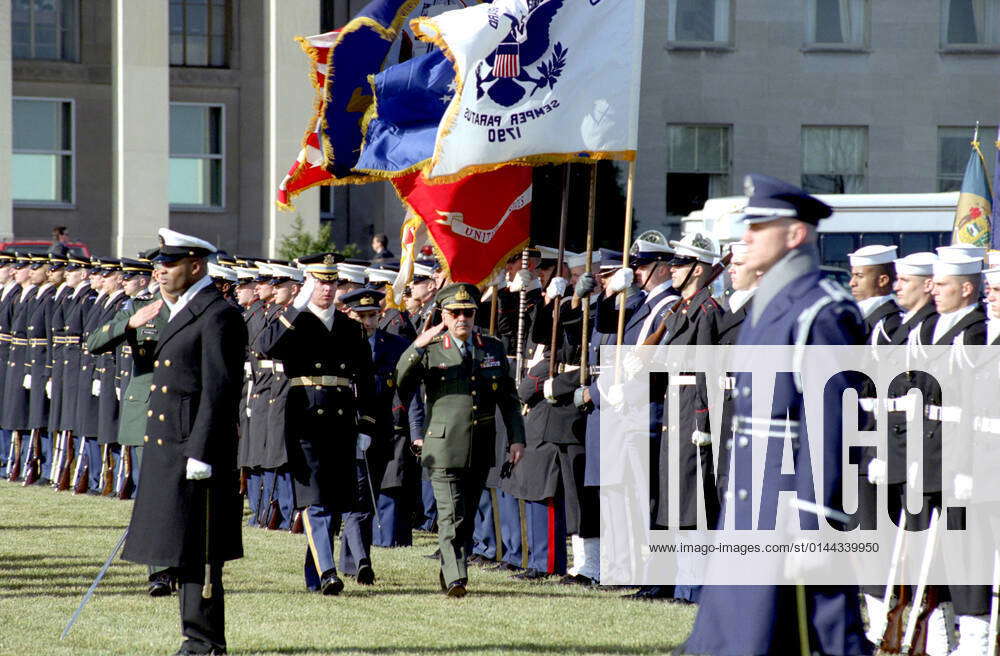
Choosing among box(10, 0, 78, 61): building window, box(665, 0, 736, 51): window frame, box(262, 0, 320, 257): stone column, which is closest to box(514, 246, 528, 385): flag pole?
box(262, 0, 320, 257): stone column

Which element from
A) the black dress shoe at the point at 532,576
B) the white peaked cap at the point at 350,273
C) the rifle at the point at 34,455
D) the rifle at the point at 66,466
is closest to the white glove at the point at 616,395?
the black dress shoe at the point at 532,576

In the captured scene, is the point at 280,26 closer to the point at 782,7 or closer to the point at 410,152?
the point at 782,7

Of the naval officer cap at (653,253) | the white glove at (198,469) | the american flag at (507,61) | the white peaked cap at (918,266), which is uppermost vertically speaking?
the american flag at (507,61)

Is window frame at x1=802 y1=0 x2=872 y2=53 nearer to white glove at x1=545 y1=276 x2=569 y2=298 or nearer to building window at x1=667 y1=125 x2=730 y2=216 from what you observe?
building window at x1=667 y1=125 x2=730 y2=216

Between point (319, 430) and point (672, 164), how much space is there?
22785 mm

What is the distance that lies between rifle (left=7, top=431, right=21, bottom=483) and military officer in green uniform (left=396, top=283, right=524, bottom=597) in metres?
8.81

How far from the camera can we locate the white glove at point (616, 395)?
10.5 meters

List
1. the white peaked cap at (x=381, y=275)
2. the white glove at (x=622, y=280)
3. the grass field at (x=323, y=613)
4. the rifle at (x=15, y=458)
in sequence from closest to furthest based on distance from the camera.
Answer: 1. the grass field at (x=323, y=613)
2. the white glove at (x=622, y=280)
3. the white peaked cap at (x=381, y=275)
4. the rifle at (x=15, y=458)

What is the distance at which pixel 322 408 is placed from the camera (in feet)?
34.9

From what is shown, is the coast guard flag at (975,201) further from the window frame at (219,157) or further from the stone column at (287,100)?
the window frame at (219,157)

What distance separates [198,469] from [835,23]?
26.7 metres

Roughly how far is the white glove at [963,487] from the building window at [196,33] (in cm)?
2785

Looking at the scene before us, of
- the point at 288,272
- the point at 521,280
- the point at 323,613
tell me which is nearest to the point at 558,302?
the point at 521,280

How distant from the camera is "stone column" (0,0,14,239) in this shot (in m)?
26.8
